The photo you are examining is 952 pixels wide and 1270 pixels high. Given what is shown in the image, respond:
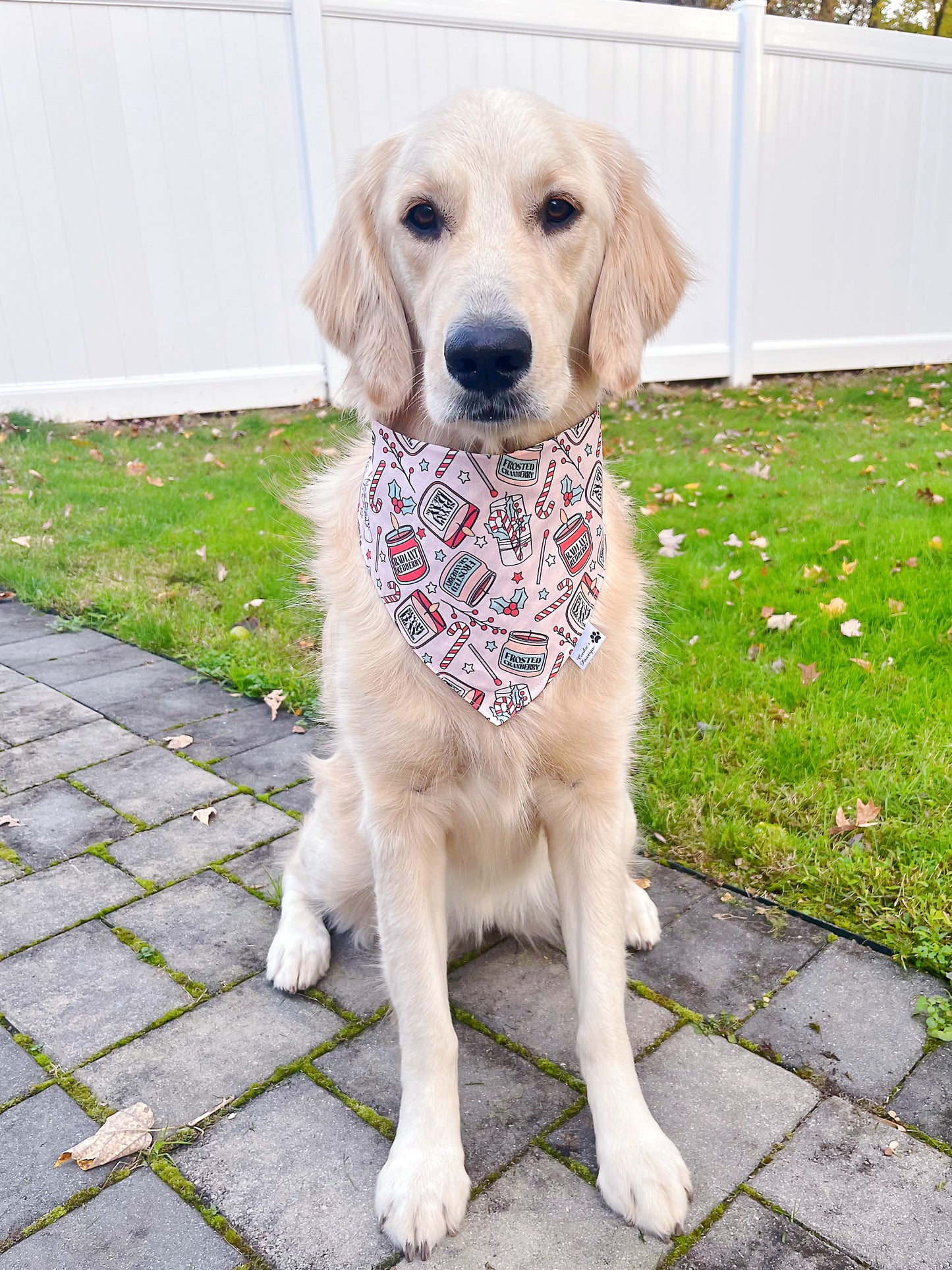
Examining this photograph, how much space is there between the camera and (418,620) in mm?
1854

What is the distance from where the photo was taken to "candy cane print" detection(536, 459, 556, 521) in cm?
185

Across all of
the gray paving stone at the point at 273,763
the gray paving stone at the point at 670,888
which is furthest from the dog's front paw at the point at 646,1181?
the gray paving stone at the point at 273,763

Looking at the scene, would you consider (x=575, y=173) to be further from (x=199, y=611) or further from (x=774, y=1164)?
(x=199, y=611)

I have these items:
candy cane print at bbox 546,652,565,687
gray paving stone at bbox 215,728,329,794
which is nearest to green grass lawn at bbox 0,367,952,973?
gray paving stone at bbox 215,728,329,794

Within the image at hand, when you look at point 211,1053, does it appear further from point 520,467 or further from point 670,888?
point 520,467

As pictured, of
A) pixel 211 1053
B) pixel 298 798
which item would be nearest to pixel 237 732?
pixel 298 798

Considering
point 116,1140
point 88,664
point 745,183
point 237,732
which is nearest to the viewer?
point 116,1140

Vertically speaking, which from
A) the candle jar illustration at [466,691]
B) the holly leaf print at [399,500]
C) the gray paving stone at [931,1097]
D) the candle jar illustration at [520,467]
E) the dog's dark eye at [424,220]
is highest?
the dog's dark eye at [424,220]

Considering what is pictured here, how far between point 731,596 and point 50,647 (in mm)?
2964

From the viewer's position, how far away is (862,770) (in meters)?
2.69

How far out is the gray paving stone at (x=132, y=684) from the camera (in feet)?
11.6

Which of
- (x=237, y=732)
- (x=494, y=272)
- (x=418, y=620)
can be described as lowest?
(x=237, y=732)

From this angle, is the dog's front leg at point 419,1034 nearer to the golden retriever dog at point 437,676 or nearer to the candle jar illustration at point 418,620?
the golden retriever dog at point 437,676

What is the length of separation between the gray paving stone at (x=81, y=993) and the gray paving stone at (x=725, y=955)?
1087mm
